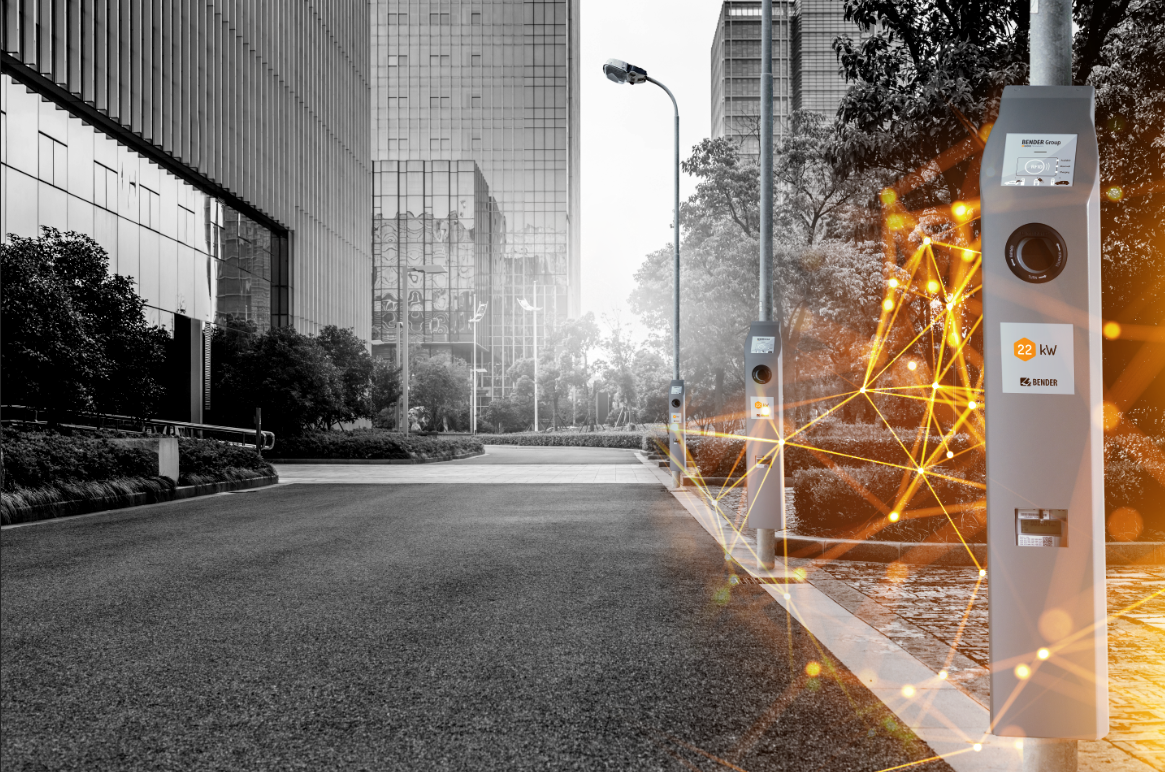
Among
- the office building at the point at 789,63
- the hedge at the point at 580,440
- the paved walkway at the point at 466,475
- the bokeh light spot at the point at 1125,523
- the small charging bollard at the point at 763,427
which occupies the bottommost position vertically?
the hedge at the point at 580,440

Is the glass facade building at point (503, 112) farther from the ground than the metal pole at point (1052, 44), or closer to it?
farther from the ground

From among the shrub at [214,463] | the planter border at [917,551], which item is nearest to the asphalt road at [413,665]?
the planter border at [917,551]

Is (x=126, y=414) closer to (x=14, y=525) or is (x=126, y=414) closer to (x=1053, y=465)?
(x=14, y=525)

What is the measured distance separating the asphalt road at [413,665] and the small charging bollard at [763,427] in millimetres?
759

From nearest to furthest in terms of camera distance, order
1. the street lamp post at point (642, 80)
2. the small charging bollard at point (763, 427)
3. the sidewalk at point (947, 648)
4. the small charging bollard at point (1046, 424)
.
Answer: the small charging bollard at point (1046, 424)
the sidewalk at point (947, 648)
the small charging bollard at point (763, 427)
the street lamp post at point (642, 80)

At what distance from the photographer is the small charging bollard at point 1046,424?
3098 millimetres

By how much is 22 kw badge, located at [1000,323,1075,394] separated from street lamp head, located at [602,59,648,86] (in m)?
19.2

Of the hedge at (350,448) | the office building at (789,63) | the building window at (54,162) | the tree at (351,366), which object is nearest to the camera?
the building window at (54,162)

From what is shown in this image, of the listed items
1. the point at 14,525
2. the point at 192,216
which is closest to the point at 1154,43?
the point at 14,525

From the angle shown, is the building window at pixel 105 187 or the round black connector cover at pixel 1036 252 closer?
the round black connector cover at pixel 1036 252

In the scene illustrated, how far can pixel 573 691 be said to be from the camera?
4.59 metres

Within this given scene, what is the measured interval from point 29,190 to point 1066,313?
30.2 metres

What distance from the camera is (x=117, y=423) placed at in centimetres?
3064

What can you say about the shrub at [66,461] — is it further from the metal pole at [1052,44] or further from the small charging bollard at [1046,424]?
the metal pole at [1052,44]
